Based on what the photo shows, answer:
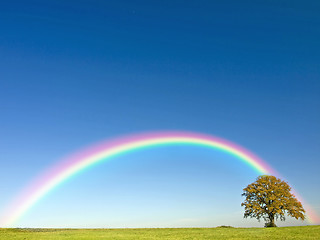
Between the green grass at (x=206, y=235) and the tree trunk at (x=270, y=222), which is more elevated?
the tree trunk at (x=270, y=222)

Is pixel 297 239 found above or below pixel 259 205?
below

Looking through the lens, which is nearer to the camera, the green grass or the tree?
the green grass

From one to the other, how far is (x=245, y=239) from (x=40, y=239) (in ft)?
86.8

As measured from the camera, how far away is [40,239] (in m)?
39.1

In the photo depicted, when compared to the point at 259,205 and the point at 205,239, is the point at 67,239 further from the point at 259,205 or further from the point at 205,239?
the point at 259,205

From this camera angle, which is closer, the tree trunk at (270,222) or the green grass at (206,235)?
the green grass at (206,235)

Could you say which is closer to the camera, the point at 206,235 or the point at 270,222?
the point at 206,235

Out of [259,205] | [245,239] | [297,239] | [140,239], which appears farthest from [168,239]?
[259,205]

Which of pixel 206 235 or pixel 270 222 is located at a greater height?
pixel 270 222

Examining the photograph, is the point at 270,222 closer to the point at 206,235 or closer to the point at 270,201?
the point at 270,201

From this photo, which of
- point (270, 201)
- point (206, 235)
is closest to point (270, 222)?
point (270, 201)

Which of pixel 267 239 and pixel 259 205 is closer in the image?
pixel 267 239

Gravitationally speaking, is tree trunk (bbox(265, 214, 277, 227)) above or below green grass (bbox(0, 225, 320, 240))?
above

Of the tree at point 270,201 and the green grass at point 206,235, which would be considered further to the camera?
the tree at point 270,201
